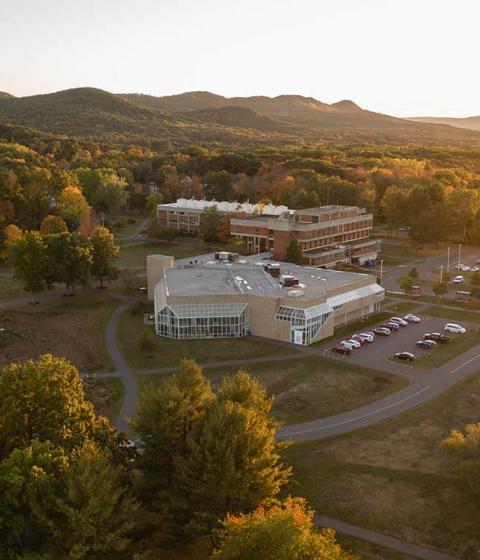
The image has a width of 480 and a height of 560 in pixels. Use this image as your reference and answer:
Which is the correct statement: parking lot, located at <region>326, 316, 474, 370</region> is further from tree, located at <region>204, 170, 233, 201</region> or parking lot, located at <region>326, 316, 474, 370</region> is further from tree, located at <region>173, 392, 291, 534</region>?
tree, located at <region>204, 170, 233, 201</region>

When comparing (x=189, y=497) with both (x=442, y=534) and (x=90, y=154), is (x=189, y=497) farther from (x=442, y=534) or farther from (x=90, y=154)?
(x=90, y=154)

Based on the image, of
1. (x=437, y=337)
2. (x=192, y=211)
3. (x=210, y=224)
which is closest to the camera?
(x=437, y=337)

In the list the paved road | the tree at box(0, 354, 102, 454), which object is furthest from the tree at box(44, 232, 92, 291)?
the paved road

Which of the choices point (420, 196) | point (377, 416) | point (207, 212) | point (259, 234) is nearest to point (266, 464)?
point (377, 416)

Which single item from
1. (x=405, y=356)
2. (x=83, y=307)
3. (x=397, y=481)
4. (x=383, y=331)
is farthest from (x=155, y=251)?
(x=397, y=481)

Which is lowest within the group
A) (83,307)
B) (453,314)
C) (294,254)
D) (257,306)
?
(453,314)

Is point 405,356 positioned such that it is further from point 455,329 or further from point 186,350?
point 186,350
